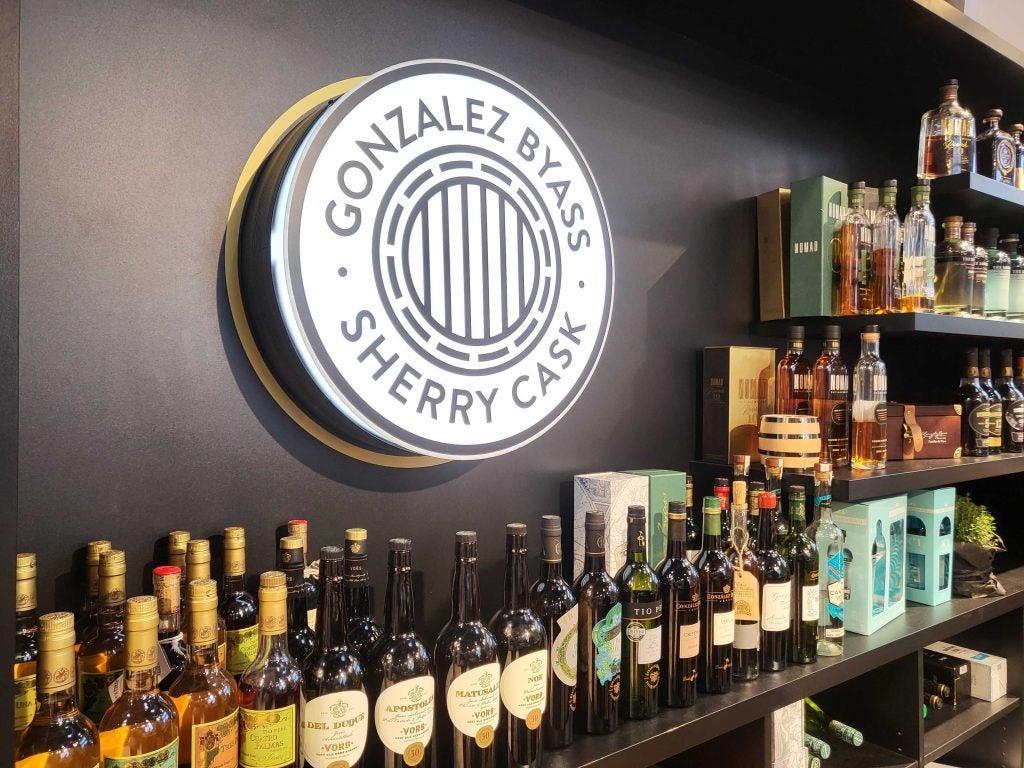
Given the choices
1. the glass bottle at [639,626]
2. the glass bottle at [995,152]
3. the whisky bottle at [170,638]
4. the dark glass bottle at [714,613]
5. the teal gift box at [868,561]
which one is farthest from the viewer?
the glass bottle at [995,152]

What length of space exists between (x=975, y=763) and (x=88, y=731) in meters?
2.66

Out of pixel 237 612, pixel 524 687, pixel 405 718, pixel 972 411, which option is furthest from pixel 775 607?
pixel 972 411

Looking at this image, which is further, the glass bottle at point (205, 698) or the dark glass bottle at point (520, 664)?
the dark glass bottle at point (520, 664)

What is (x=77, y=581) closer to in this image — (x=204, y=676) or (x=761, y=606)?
(x=204, y=676)

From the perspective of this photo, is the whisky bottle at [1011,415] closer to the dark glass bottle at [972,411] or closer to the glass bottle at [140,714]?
the dark glass bottle at [972,411]

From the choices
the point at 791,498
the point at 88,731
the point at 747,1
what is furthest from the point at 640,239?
the point at 88,731

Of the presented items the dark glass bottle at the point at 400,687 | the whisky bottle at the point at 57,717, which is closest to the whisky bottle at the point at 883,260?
the dark glass bottle at the point at 400,687

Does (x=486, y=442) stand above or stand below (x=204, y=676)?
above

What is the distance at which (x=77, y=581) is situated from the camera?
1.12 metres

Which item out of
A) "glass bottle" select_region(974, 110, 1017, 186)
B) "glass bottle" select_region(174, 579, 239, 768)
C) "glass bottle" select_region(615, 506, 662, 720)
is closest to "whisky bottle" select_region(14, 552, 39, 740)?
"glass bottle" select_region(174, 579, 239, 768)

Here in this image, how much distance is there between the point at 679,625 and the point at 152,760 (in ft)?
3.08

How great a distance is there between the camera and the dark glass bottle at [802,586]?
167 cm

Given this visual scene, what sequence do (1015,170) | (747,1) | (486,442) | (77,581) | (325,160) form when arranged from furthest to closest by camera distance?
1. (1015,170)
2. (747,1)
3. (486,442)
4. (325,160)
5. (77,581)

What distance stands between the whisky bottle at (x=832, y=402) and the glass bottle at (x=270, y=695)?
1.45m
